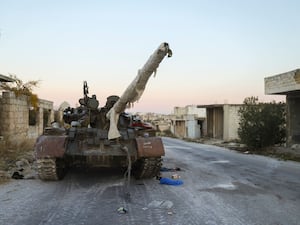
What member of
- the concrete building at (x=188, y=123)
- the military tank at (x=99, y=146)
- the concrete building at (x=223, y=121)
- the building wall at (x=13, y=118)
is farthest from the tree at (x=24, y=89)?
the concrete building at (x=188, y=123)

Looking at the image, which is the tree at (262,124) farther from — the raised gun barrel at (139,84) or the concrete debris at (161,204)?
the concrete debris at (161,204)

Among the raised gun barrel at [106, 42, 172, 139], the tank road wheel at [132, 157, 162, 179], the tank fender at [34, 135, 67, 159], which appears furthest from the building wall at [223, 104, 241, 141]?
the tank fender at [34, 135, 67, 159]

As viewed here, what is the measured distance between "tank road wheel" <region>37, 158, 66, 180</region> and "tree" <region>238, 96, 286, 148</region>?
452 inches

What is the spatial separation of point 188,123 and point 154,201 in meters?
36.8

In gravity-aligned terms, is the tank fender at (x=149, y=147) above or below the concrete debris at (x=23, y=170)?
above

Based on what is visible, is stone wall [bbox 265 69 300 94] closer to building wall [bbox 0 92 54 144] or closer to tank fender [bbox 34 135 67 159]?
tank fender [bbox 34 135 67 159]

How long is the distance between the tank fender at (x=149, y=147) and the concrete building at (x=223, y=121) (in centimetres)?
2067

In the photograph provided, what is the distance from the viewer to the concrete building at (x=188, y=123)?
40281 millimetres

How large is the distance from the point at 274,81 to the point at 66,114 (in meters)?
11.4

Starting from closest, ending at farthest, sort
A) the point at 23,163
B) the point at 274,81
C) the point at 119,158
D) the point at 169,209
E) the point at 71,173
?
the point at 169,209
the point at 119,158
the point at 71,173
the point at 23,163
the point at 274,81

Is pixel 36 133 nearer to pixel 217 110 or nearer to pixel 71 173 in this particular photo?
pixel 71 173

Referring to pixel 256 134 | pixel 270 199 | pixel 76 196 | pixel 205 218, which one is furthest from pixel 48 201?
pixel 256 134

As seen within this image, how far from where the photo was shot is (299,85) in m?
13.8

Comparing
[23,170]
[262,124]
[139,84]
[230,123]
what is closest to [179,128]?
[230,123]
